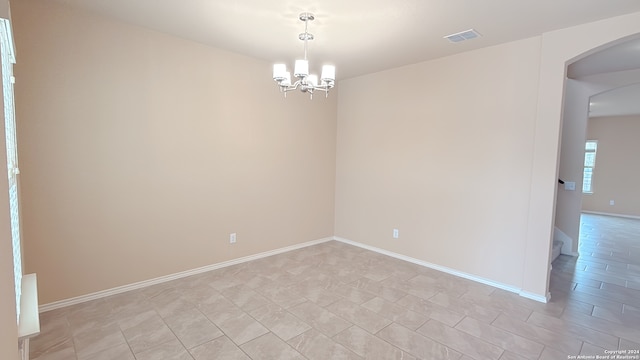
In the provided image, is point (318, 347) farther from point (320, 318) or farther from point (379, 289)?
point (379, 289)

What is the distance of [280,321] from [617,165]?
33.4 ft

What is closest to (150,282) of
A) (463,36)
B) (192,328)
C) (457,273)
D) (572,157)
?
(192,328)

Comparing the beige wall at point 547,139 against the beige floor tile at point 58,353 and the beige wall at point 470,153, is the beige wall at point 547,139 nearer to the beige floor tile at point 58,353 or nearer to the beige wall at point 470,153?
the beige wall at point 470,153

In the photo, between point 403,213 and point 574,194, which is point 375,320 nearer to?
point 403,213

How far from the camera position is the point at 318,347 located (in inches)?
93.7

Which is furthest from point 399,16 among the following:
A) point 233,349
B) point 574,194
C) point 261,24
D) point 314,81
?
point 574,194

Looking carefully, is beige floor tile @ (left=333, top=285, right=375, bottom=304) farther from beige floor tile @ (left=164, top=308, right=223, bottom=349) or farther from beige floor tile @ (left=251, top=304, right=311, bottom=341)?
beige floor tile @ (left=164, top=308, right=223, bottom=349)

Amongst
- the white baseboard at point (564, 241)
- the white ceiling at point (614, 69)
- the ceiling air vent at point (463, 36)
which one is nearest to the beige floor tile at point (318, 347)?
the ceiling air vent at point (463, 36)

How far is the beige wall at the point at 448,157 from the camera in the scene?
3400 millimetres

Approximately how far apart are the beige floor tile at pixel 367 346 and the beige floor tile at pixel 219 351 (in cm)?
78

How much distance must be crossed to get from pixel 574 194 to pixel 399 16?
4.29 m

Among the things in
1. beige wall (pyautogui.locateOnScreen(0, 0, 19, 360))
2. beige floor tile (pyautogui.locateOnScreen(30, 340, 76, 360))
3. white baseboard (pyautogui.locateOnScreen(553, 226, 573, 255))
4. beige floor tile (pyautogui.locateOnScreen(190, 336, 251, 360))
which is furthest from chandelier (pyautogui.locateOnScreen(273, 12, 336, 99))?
white baseboard (pyautogui.locateOnScreen(553, 226, 573, 255))

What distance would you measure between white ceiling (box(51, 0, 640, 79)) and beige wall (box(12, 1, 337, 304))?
0.33 metres

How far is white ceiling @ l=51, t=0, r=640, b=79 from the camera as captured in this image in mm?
2561
